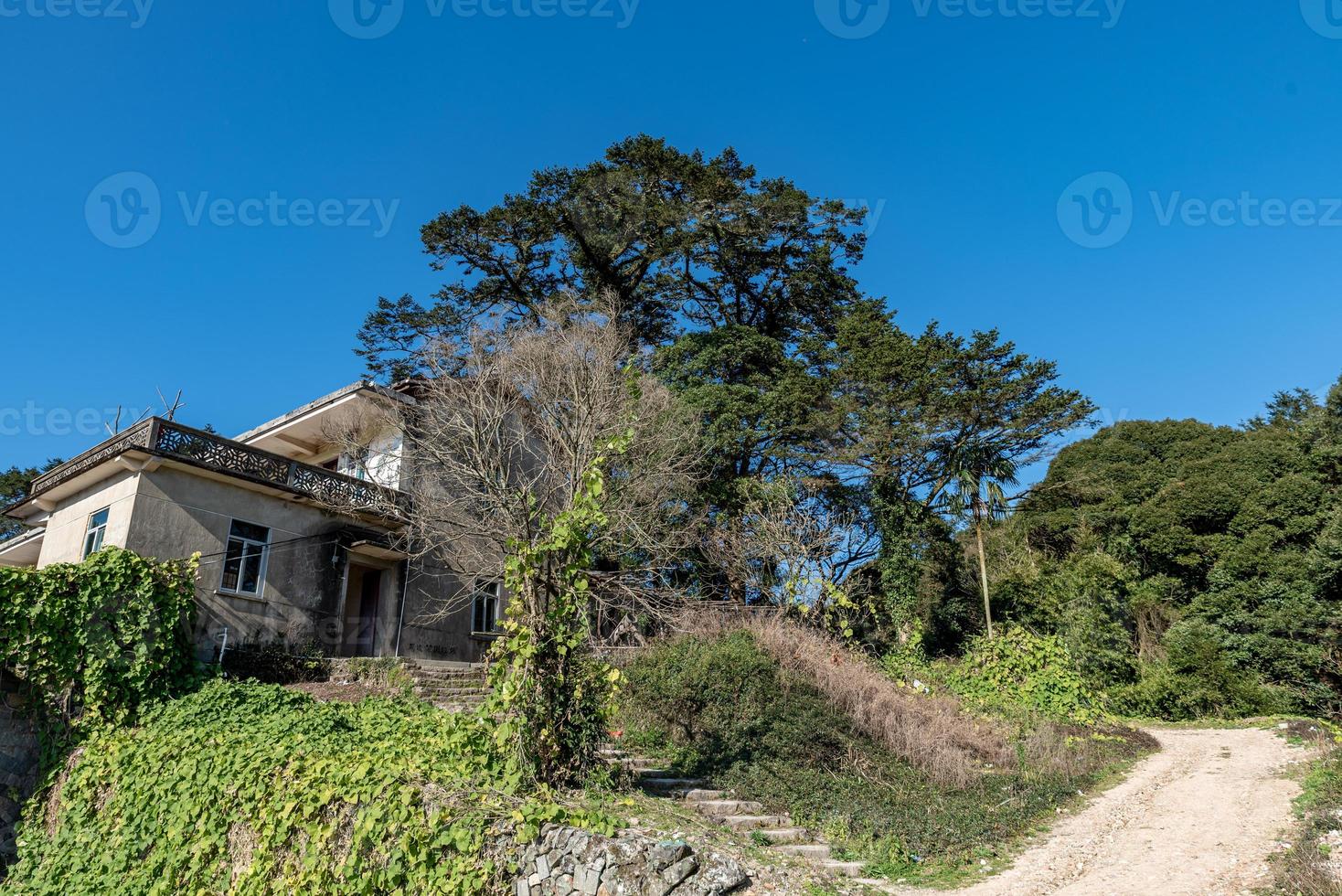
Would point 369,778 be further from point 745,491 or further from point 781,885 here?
point 745,491

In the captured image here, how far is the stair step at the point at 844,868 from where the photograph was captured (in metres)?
7.84

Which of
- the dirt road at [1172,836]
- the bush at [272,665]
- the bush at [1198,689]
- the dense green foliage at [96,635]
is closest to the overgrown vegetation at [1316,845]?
the dirt road at [1172,836]

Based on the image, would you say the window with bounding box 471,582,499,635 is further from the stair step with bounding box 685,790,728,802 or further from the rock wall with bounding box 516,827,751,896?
the rock wall with bounding box 516,827,751,896

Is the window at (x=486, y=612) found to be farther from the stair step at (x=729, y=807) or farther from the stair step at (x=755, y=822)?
the stair step at (x=755, y=822)

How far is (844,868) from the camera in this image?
7.98 meters

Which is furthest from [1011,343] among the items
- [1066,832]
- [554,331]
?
[1066,832]

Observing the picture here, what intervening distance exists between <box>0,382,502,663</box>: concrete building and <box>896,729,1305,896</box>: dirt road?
12.2 meters

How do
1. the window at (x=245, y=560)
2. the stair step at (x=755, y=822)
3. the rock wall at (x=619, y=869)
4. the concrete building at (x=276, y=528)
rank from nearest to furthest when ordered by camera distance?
the rock wall at (x=619, y=869) < the stair step at (x=755, y=822) < the concrete building at (x=276, y=528) < the window at (x=245, y=560)

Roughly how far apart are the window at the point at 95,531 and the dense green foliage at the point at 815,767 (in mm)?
11654

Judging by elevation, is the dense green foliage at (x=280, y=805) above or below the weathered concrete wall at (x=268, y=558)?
below

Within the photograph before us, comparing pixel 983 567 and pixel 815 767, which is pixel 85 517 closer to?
pixel 815 767

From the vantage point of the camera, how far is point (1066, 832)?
33.1ft

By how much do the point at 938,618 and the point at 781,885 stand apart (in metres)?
18.4

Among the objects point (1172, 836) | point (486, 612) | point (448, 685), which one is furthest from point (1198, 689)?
point (486, 612)
